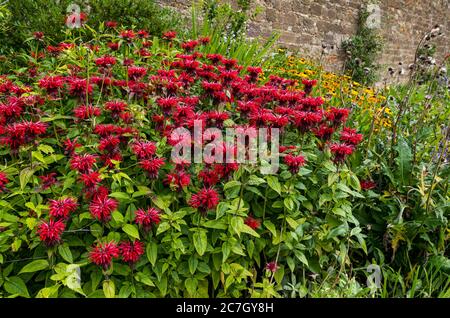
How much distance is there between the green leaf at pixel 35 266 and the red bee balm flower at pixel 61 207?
0.19 meters

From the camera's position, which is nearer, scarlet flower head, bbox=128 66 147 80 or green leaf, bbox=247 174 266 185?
green leaf, bbox=247 174 266 185

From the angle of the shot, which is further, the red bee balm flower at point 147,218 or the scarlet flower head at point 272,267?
the scarlet flower head at point 272,267

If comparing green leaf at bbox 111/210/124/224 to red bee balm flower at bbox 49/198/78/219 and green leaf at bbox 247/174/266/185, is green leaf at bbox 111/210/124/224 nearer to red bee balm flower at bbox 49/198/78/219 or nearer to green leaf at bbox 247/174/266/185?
red bee balm flower at bbox 49/198/78/219

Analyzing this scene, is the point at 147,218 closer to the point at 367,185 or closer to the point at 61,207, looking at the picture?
the point at 61,207

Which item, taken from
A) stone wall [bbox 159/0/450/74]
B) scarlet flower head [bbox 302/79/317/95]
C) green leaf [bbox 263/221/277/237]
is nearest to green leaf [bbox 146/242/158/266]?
green leaf [bbox 263/221/277/237]

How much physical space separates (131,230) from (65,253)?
0.26 m

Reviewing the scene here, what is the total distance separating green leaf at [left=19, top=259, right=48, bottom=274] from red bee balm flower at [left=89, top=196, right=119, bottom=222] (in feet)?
0.94

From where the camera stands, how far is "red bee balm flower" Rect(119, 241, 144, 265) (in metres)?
1.63

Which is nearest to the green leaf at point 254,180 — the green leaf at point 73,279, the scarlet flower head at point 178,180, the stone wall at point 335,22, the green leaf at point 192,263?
the scarlet flower head at point 178,180

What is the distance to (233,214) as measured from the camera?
1875mm

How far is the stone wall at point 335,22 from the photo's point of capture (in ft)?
25.8

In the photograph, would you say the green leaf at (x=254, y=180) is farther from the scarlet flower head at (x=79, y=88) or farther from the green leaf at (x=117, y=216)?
the scarlet flower head at (x=79, y=88)

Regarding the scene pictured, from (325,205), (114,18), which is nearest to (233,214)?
(325,205)

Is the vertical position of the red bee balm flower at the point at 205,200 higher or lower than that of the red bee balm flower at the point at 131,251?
higher
